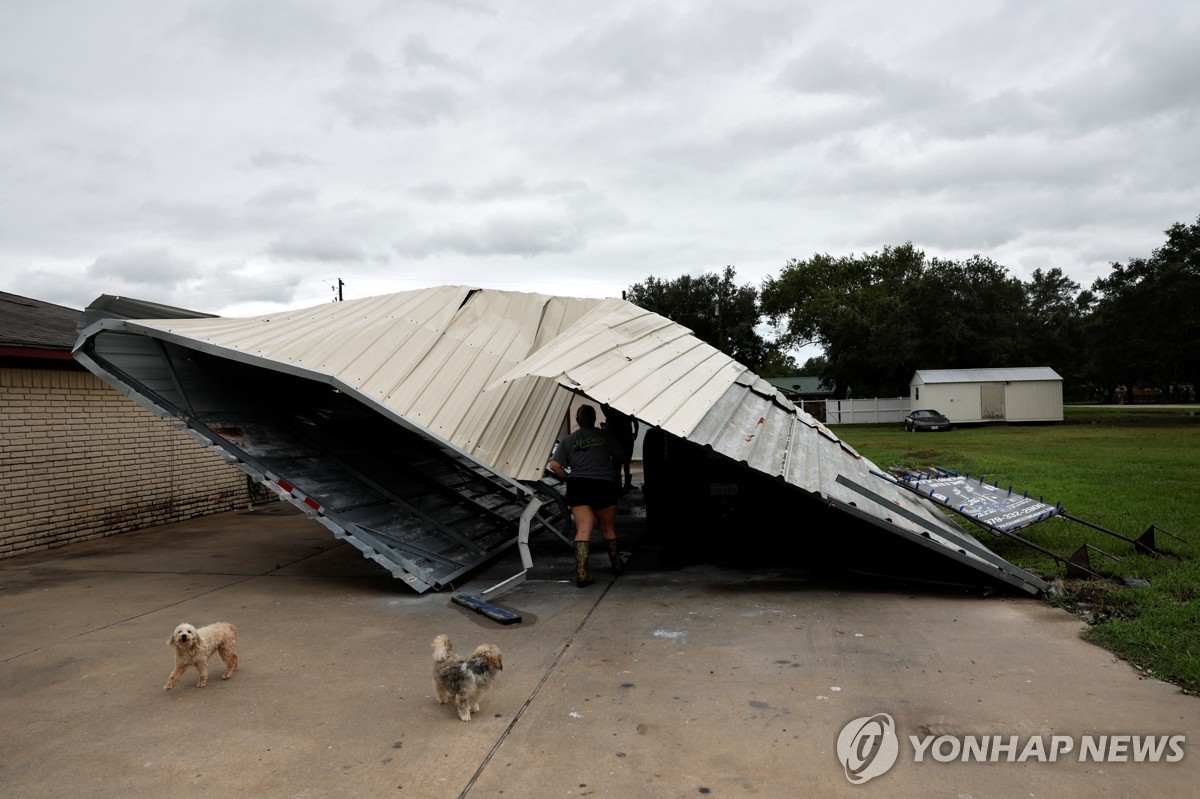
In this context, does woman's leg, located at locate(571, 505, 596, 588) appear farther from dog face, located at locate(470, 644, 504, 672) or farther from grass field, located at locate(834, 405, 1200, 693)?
grass field, located at locate(834, 405, 1200, 693)

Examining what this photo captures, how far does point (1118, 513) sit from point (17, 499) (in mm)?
14052

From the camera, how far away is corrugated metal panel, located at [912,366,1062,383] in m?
35.6

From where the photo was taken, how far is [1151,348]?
116 feet

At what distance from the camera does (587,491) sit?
23.1 feet

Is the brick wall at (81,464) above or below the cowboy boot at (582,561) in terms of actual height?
above

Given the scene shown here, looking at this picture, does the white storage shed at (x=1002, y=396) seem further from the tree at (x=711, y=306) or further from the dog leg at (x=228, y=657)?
the dog leg at (x=228, y=657)

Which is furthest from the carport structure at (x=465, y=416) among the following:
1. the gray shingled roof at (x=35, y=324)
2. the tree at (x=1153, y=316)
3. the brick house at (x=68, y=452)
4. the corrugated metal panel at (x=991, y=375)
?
the tree at (x=1153, y=316)

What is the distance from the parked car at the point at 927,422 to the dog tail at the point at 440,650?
33.0 m

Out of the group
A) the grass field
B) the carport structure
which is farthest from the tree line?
the carport structure

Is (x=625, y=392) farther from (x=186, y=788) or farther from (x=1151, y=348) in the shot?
(x=1151, y=348)

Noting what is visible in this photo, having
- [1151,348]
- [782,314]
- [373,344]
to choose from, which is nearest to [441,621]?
[373,344]

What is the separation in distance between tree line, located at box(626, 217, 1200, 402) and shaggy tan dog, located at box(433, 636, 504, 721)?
38.0m

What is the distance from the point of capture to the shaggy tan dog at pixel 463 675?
3.96 metres
